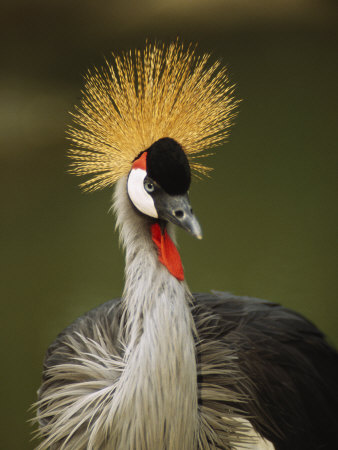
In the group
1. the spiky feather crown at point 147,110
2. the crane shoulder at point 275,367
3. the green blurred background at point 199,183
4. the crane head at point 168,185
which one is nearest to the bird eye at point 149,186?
the crane head at point 168,185

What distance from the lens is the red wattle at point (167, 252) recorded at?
0.87m

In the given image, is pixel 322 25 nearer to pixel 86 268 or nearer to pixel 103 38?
pixel 103 38

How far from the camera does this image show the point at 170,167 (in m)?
0.81

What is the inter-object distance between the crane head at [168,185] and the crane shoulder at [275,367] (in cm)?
38

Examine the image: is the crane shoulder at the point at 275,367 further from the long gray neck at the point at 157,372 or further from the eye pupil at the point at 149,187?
the eye pupil at the point at 149,187

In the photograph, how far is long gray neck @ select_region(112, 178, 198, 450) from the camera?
817 mm

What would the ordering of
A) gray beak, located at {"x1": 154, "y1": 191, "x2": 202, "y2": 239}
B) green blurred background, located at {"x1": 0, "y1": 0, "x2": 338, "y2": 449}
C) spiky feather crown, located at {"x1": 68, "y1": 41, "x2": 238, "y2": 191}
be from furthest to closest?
1. green blurred background, located at {"x1": 0, "y1": 0, "x2": 338, "y2": 449}
2. spiky feather crown, located at {"x1": 68, "y1": 41, "x2": 238, "y2": 191}
3. gray beak, located at {"x1": 154, "y1": 191, "x2": 202, "y2": 239}

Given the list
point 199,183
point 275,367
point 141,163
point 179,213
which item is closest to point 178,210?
point 179,213

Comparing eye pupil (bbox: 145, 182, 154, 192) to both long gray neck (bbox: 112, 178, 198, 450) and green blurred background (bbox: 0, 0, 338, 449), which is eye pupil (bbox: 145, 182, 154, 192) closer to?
long gray neck (bbox: 112, 178, 198, 450)

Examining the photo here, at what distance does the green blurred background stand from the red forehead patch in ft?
2.49

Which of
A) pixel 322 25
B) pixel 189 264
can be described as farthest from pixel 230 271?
pixel 322 25

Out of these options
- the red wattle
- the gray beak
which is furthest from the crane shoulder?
the gray beak

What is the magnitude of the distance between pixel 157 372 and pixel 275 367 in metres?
0.41

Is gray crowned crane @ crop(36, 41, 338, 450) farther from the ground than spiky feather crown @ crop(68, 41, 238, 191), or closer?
closer
